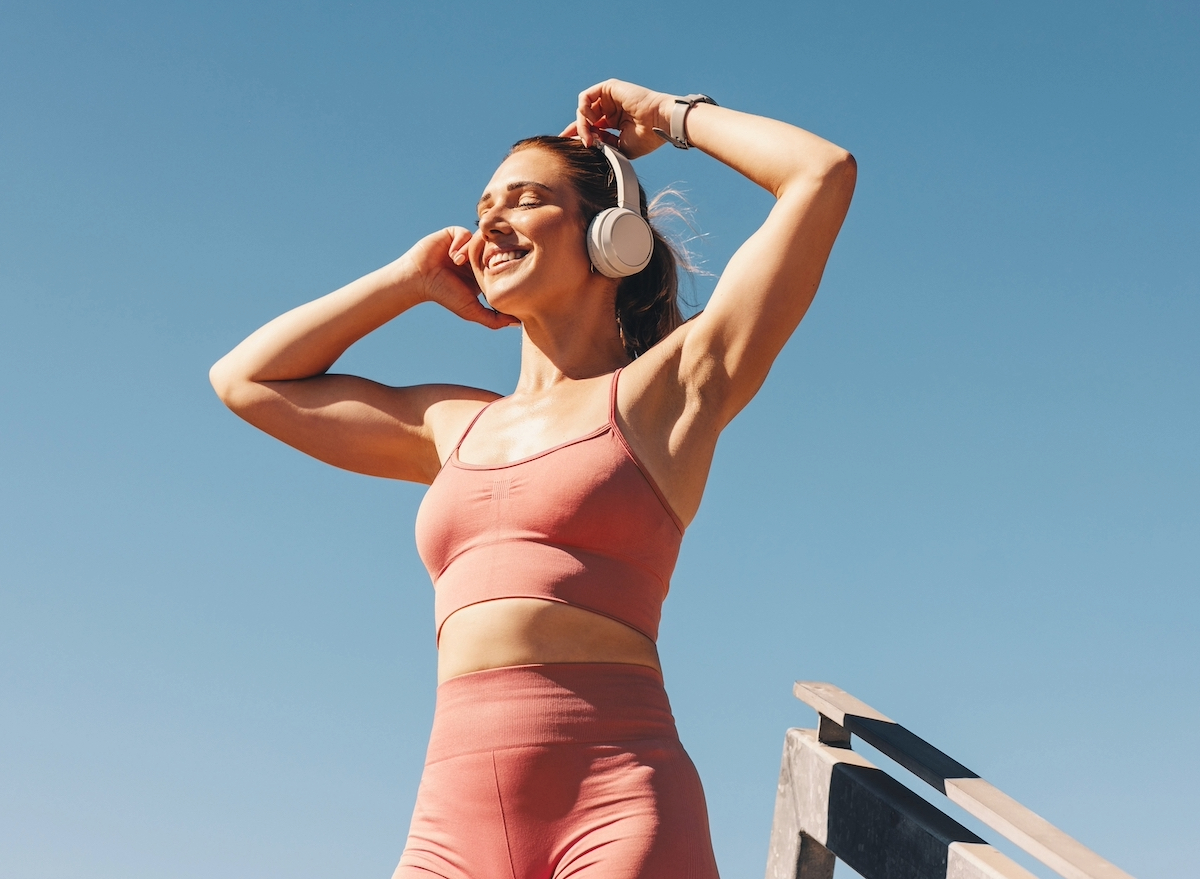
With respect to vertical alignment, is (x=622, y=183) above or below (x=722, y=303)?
above

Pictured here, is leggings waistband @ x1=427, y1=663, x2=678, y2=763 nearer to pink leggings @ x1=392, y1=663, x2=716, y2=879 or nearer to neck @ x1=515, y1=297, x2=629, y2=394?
pink leggings @ x1=392, y1=663, x2=716, y2=879

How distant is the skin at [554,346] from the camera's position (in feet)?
8.72

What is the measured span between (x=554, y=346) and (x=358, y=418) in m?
0.58

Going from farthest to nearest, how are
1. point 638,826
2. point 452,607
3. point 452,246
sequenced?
point 452,246, point 452,607, point 638,826

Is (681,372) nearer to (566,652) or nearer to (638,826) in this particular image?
(566,652)

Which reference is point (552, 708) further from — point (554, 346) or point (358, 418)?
point (358, 418)

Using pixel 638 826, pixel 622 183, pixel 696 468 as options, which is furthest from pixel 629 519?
pixel 622 183

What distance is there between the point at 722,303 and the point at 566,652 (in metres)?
0.81

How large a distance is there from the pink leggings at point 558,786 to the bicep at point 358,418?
90 cm

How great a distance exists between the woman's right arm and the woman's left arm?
2.56 ft

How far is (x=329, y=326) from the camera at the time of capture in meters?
3.38

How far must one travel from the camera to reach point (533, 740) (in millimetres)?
2414

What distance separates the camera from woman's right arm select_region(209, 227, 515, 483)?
10.8ft

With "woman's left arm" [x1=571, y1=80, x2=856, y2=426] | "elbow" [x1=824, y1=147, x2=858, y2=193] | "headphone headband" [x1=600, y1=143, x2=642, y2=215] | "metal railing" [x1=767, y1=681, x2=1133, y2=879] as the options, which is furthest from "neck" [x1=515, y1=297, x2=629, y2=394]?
"metal railing" [x1=767, y1=681, x2=1133, y2=879]
